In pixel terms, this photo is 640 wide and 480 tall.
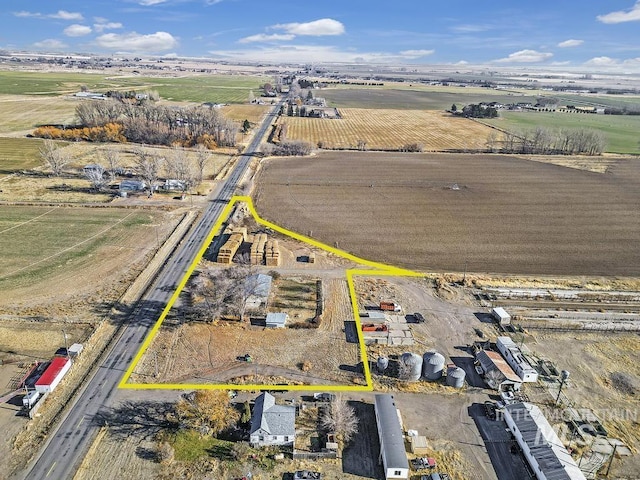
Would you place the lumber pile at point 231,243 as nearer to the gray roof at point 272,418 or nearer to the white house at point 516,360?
the gray roof at point 272,418

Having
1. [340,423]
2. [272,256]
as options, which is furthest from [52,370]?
[272,256]

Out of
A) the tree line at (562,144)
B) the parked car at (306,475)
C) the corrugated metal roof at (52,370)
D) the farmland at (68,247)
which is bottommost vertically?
the parked car at (306,475)

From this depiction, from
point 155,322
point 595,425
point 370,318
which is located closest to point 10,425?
point 155,322

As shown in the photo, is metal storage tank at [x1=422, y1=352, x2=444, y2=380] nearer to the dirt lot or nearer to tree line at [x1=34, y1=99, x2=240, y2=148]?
the dirt lot

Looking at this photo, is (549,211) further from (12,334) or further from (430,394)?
(12,334)

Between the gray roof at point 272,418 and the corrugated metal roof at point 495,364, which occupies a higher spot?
the corrugated metal roof at point 495,364

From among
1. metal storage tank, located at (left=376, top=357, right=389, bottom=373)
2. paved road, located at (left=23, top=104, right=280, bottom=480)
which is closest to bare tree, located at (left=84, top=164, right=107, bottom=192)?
paved road, located at (left=23, top=104, right=280, bottom=480)

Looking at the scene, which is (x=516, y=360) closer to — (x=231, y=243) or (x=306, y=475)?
(x=306, y=475)

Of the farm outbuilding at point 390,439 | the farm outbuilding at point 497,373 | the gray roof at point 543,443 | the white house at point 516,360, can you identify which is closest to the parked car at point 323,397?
the farm outbuilding at point 390,439
